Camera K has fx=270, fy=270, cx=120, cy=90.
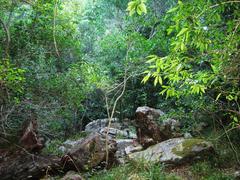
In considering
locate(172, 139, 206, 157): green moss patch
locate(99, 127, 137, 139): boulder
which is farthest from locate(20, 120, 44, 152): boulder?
locate(99, 127, 137, 139): boulder

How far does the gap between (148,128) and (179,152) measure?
1.78 metres

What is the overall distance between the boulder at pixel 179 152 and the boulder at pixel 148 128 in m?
0.95

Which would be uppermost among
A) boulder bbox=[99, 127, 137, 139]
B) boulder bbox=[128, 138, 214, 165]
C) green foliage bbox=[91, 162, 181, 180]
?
green foliage bbox=[91, 162, 181, 180]

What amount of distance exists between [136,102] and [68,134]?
10.3ft

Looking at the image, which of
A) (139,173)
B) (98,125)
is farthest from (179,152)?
(98,125)

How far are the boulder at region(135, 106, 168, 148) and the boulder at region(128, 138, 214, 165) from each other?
37.5 inches

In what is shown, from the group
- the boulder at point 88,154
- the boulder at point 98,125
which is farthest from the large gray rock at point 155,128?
the boulder at point 98,125

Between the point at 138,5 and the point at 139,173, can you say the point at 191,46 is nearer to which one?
the point at 138,5

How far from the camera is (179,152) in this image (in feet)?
20.7

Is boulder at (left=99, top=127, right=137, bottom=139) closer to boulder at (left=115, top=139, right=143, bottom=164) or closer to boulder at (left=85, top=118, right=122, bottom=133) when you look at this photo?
boulder at (left=85, top=118, right=122, bottom=133)

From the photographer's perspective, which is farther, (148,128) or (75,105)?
(75,105)

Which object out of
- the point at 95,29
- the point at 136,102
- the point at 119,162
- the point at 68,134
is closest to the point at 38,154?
the point at 119,162

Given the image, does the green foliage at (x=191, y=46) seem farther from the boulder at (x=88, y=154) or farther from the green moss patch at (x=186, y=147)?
the boulder at (x=88, y=154)

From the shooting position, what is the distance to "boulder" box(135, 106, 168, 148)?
7.81 metres
